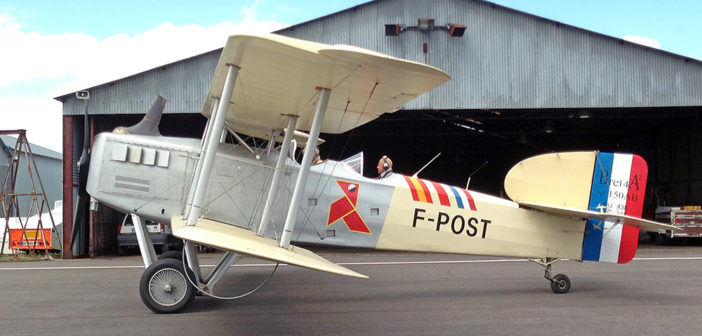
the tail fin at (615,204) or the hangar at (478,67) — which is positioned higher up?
the hangar at (478,67)

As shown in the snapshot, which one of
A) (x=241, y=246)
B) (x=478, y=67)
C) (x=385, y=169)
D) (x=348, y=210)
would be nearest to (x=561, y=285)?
(x=385, y=169)

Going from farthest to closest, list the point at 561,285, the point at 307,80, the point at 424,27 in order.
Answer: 1. the point at 424,27
2. the point at 561,285
3. the point at 307,80

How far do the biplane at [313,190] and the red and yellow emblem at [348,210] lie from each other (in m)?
0.01

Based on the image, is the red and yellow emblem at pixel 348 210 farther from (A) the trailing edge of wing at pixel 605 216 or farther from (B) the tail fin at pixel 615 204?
(B) the tail fin at pixel 615 204

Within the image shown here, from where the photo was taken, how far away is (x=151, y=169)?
682 cm

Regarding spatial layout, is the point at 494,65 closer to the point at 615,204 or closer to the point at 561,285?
the point at 615,204

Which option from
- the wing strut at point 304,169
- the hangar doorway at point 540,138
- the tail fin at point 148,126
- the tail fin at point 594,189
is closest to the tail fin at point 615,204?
the tail fin at point 594,189

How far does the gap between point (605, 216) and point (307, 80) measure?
4303mm

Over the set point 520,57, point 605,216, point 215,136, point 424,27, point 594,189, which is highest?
point 424,27

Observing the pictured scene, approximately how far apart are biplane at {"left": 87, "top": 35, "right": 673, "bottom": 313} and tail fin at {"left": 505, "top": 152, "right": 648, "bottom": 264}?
15 mm

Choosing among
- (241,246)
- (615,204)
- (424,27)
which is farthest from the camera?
(424,27)

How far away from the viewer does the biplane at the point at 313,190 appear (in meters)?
5.80

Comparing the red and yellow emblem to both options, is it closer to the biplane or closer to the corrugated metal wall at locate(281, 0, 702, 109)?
the biplane

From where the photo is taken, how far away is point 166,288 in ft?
21.6
